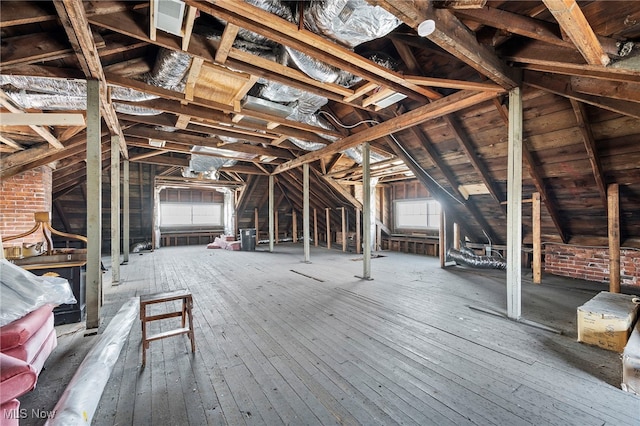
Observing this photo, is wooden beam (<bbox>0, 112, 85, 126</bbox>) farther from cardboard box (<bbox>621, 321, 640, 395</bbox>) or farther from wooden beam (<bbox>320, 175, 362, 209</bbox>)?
wooden beam (<bbox>320, 175, 362, 209</bbox>)

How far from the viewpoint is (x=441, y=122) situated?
3.82 meters

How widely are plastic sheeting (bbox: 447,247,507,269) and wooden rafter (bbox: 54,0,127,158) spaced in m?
6.29

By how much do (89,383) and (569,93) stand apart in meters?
4.35

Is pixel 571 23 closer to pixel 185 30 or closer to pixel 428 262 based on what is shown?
pixel 185 30

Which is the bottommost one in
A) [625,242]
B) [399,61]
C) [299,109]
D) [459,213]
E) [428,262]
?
[428,262]

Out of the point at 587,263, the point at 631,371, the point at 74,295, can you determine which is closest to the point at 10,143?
the point at 74,295

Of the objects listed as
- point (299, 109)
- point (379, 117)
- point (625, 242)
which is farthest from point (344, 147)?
point (625, 242)

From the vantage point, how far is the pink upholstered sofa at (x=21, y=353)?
111 centimetres

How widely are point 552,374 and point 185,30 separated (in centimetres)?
372

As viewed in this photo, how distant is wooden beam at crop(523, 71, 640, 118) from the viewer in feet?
7.74

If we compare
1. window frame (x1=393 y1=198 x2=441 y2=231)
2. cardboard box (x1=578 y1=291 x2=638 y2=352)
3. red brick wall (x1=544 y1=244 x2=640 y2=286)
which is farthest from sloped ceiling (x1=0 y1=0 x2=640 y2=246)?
window frame (x1=393 y1=198 x2=441 y2=231)

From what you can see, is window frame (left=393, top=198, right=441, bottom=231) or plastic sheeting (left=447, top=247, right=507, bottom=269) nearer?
plastic sheeting (left=447, top=247, right=507, bottom=269)

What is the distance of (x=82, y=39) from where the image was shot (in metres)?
2.02

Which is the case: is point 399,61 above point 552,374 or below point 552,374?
above
